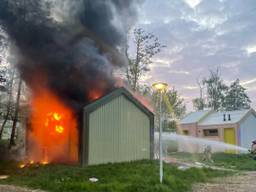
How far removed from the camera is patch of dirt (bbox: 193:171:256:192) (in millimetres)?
9397

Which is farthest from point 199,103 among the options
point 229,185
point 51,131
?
point 229,185

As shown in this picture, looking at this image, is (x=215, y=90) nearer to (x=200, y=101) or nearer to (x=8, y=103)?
(x=200, y=101)

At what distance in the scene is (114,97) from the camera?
1338cm

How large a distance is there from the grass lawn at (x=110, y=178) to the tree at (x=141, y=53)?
509 inches

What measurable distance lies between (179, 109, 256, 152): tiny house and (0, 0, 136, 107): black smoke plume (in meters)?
10.8

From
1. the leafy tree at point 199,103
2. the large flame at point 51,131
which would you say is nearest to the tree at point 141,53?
the large flame at point 51,131

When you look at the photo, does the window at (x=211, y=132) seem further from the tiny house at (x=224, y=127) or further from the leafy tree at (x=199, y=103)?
the leafy tree at (x=199, y=103)

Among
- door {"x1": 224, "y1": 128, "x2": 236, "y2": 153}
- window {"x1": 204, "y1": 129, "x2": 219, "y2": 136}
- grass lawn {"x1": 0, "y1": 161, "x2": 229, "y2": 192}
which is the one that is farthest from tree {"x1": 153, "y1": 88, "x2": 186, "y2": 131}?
grass lawn {"x1": 0, "y1": 161, "x2": 229, "y2": 192}

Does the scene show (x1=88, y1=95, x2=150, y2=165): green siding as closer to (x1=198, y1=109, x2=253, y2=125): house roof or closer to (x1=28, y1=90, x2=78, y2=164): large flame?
(x1=28, y1=90, x2=78, y2=164): large flame

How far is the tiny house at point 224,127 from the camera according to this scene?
22.2m

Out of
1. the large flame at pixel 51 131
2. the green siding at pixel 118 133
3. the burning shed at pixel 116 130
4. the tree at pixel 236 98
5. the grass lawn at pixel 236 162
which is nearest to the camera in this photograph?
the burning shed at pixel 116 130

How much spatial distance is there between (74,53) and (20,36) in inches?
115

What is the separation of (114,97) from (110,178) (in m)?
4.29

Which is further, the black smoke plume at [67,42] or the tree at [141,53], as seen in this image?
the tree at [141,53]
